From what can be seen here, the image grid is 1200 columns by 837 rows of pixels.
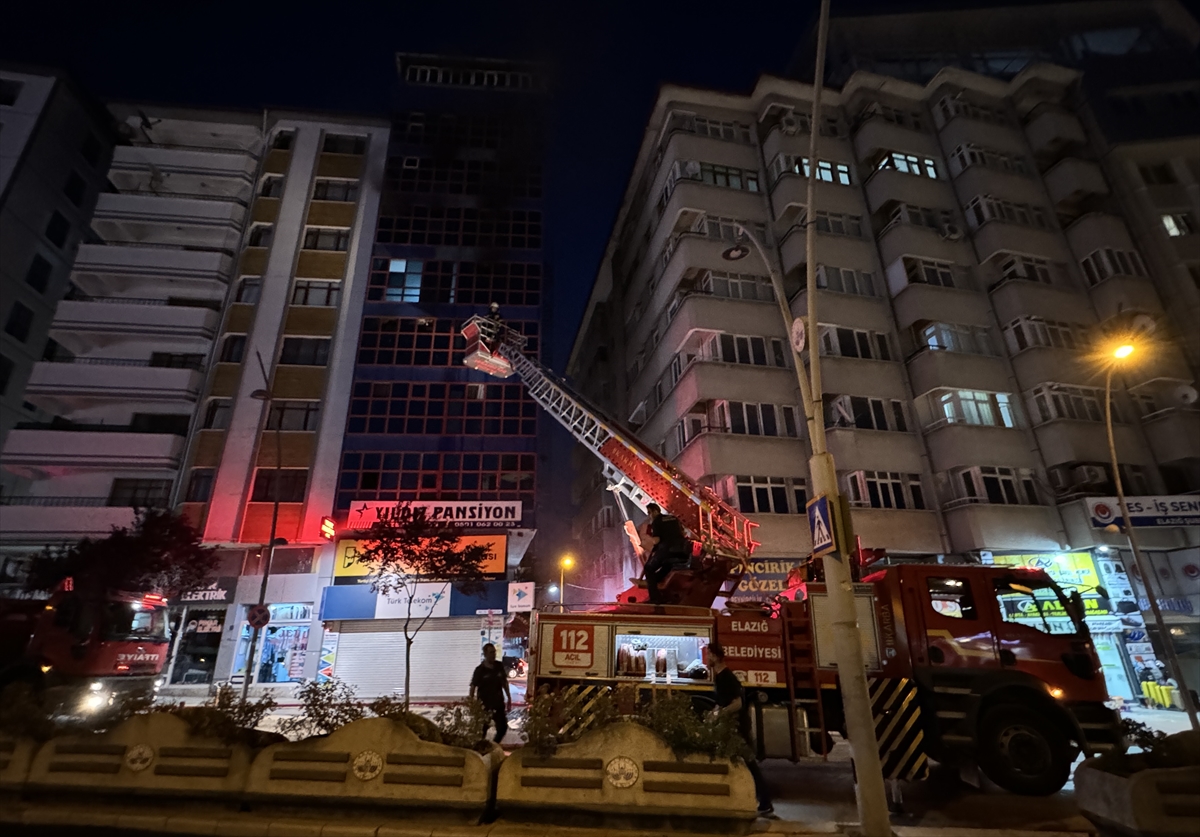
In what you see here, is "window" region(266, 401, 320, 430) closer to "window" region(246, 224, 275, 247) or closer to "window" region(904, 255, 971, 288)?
"window" region(246, 224, 275, 247)

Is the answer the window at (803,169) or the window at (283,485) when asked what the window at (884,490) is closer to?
the window at (803,169)

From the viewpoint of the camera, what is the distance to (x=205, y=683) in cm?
2498

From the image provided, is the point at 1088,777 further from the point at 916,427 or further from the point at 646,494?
the point at 916,427

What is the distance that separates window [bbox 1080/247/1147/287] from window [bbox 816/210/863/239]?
1030 cm

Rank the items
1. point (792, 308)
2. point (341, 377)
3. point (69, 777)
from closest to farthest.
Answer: point (69, 777) → point (792, 308) → point (341, 377)

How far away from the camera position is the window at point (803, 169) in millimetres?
27938

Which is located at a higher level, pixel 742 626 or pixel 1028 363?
pixel 1028 363

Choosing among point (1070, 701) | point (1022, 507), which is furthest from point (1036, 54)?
point (1070, 701)

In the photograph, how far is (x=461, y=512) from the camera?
2677 centimetres

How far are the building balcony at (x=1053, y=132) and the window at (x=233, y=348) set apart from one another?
42.6 m

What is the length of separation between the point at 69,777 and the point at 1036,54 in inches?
1884

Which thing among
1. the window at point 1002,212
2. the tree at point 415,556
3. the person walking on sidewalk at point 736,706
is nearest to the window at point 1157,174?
the window at point 1002,212

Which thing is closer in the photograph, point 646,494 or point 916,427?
point 646,494

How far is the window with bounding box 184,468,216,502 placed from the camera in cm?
2781
